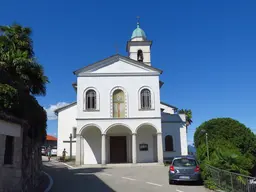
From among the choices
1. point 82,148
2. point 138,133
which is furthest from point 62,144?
point 138,133

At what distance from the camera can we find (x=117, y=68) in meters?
26.4

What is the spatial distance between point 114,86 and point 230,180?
1685 centimetres

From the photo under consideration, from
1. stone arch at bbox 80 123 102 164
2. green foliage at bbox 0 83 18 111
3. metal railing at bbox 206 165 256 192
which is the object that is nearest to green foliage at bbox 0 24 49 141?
green foliage at bbox 0 83 18 111

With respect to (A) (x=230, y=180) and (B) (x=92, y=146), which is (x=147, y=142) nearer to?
(B) (x=92, y=146)

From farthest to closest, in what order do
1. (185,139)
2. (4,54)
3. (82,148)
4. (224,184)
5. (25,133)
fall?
(185,139) < (82,148) < (4,54) < (224,184) < (25,133)

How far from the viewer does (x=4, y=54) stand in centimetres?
1388

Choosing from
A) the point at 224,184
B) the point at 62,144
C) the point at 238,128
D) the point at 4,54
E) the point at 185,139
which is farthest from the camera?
the point at 62,144

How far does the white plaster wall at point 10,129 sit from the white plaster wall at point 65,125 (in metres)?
24.4

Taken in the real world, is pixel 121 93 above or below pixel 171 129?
above

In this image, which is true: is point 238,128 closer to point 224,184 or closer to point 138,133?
point 224,184

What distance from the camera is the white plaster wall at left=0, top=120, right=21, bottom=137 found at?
783 cm

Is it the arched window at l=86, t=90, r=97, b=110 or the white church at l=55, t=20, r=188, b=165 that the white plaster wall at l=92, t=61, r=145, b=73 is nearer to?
the white church at l=55, t=20, r=188, b=165

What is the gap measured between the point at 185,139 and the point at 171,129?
1822mm

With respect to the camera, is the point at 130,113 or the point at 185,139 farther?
the point at 185,139
